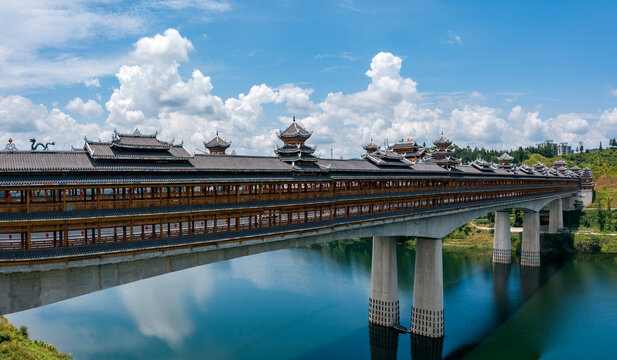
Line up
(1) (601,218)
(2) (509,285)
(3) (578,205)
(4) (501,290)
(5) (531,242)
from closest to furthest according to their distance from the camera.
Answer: (4) (501,290), (2) (509,285), (5) (531,242), (1) (601,218), (3) (578,205)

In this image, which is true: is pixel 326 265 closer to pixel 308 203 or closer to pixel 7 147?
pixel 308 203

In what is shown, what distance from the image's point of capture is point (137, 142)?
25312 mm

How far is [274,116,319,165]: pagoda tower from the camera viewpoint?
107ft

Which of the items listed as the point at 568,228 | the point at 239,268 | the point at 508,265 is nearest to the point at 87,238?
the point at 239,268

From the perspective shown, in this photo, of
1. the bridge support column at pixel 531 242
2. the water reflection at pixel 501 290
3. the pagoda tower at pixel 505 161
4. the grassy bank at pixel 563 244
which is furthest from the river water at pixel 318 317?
the pagoda tower at pixel 505 161

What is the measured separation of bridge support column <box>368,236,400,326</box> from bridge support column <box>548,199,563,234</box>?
60859mm

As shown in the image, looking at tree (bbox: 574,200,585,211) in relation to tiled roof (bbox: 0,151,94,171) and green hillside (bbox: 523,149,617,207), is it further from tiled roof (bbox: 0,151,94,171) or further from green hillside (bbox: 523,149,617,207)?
tiled roof (bbox: 0,151,94,171)

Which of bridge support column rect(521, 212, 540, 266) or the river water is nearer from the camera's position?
the river water

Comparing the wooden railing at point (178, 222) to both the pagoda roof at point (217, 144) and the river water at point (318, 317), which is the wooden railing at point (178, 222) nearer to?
the river water at point (318, 317)

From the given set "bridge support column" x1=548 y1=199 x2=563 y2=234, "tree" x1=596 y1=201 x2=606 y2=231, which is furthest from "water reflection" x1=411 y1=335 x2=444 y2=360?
"tree" x1=596 y1=201 x2=606 y2=231

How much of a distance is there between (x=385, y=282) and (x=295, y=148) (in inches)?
683

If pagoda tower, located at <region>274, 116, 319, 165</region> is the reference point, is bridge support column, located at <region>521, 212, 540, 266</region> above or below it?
below

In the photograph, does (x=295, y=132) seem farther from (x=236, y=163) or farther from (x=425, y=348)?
(x=425, y=348)

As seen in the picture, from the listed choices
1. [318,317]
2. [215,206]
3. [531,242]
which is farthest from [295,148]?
[531,242]
